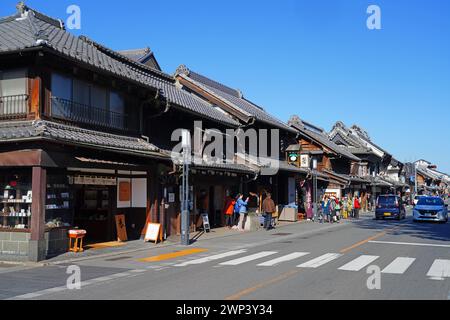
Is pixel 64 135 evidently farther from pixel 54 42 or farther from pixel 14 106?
pixel 54 42

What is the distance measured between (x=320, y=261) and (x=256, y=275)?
10.0 ft

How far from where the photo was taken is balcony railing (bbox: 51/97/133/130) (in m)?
15.4

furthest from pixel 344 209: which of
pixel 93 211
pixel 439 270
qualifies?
pixel 439 270

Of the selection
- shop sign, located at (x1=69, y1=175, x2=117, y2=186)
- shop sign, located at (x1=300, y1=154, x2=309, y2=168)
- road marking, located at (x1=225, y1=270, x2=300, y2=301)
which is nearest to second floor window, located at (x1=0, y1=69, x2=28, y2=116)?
shop sign, located at (x1=69, y1=175, x2=117, y2=186)

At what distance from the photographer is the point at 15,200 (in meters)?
14.5

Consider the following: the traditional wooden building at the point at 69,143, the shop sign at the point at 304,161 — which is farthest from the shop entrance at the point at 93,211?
the shop sign at the point at 304,161

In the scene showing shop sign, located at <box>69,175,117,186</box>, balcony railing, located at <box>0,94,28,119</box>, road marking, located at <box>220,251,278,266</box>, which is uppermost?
balcony railing, located at <box>0,94,28,119</box>

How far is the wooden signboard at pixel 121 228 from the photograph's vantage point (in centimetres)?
1828

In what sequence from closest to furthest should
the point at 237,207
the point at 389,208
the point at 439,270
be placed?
the point at 439,270, the point at 237,207, the point at 389,208

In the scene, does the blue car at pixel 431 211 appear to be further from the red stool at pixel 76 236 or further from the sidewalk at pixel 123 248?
the red stool at pixel 76 236

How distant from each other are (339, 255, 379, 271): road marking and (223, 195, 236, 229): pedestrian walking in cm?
1202

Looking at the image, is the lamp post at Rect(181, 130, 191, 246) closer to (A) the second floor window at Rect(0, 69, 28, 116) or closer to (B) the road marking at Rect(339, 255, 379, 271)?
(A) the second floor window at Rect(0, 69, 28, 116)
